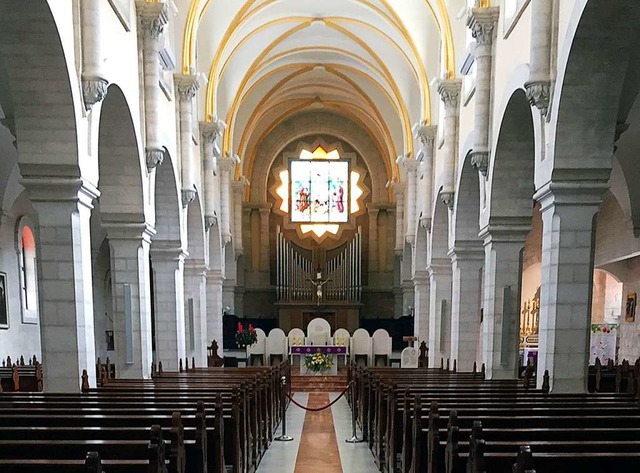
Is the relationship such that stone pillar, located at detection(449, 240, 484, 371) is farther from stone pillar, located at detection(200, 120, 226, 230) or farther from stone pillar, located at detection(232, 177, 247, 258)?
stone pillar, located at detection(232, 177, 247, 258)

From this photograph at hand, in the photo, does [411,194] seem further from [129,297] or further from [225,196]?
[129,297]

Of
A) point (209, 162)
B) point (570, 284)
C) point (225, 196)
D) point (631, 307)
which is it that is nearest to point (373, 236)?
point (225, 196)

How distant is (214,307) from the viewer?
1884 cm

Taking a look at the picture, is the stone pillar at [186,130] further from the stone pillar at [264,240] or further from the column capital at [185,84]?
the stone pillar at [264,240]

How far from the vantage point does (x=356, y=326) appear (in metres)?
25.1

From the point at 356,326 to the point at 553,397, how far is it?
60.8ft

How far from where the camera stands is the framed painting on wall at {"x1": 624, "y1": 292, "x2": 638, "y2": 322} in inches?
573

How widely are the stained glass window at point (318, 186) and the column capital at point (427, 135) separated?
11317mm

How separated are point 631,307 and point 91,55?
13686 mm

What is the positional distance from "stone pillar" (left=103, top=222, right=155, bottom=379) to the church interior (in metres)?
0.04

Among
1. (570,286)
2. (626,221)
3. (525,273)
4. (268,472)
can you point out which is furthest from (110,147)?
(525,273)

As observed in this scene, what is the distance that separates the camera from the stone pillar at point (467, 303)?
40.7ft

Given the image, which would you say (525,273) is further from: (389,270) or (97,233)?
(97,233)

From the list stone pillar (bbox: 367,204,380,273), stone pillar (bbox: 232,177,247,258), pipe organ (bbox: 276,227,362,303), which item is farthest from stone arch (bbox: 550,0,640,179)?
stone pillar (bbox: 367,204,380,273)
